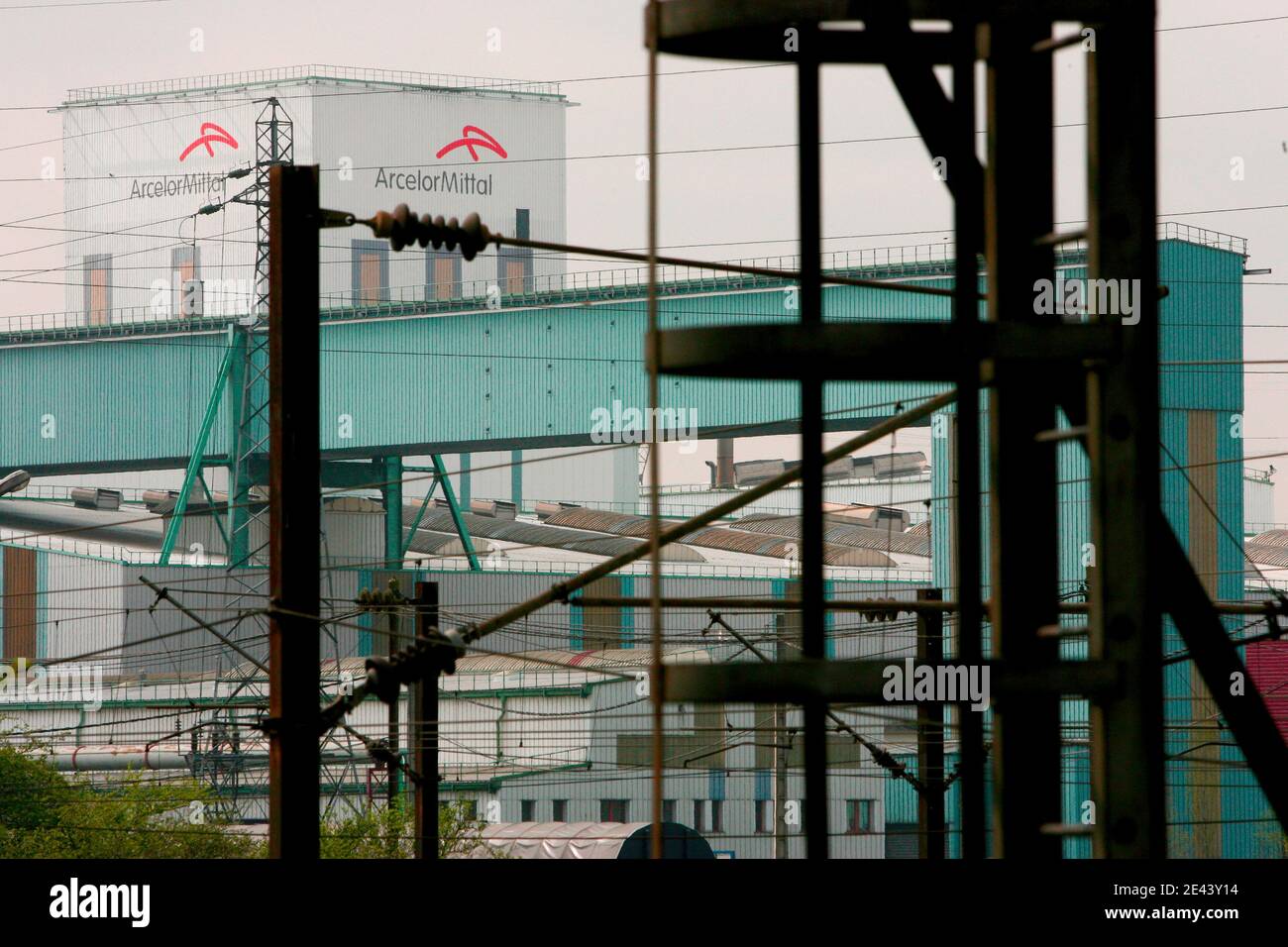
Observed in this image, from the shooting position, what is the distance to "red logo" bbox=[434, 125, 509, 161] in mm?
57406

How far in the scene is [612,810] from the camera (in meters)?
39.9

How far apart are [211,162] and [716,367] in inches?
2189

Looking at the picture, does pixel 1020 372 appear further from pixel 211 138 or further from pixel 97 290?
pixel 97 290

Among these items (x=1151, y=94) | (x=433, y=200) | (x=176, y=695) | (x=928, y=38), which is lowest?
(x=176, y=695)

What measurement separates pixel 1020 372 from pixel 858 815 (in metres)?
36.2

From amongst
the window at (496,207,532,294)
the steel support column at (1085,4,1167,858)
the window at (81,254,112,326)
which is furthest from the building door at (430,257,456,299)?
the steel support column at (1085,4,1167,858)

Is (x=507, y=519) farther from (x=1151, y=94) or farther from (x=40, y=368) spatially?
(x=1151, y=94)

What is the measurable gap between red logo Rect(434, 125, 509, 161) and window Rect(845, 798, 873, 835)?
91.8ft

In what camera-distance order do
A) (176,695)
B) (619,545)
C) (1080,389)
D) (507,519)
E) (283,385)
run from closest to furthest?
1. (1080,389)
2. (283,385)
3. (176,695)
4. (619,545)
5. (507,519)

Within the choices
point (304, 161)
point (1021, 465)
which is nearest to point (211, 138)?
point (304, 161)

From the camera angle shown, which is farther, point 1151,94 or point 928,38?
point 928,38
